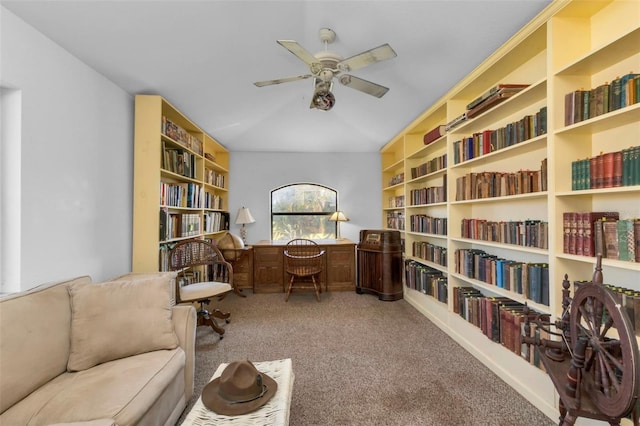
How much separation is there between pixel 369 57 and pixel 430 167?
1955 mm

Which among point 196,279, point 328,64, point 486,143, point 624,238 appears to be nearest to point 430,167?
point 486,143

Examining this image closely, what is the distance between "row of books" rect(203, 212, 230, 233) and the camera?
13.2ft

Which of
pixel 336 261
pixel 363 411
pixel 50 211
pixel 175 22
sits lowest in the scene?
pixel 363 411

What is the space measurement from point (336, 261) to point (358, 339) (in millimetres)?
1719

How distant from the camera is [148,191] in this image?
2611 millimetres

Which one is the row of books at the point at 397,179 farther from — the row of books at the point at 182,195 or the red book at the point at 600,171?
the row of books at the point at 182,195

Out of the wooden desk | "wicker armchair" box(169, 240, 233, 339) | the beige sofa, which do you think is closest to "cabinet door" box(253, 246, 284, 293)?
the wooden desk

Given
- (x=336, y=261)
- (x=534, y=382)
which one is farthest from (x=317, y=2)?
(x=336, y=261)

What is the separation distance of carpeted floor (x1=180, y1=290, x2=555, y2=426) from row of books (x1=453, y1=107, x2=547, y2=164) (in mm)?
1811

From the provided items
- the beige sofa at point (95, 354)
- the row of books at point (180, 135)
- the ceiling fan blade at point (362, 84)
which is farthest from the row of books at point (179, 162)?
the ceiling fan blade at point (362, 84)

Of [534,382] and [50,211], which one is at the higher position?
[50,211]

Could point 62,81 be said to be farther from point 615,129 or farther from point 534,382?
point 534,382

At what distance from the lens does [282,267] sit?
4.18 meters

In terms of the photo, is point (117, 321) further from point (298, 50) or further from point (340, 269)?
point (340, 269)
